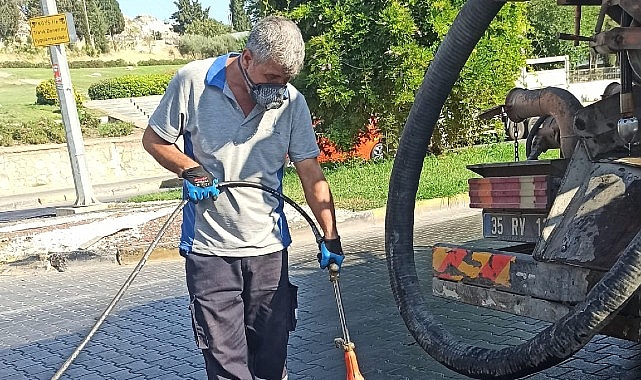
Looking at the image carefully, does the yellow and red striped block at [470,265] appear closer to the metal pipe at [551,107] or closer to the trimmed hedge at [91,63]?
the metal pipe at [551,107]

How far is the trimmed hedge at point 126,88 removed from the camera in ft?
121

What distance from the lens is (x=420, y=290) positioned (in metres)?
3.97

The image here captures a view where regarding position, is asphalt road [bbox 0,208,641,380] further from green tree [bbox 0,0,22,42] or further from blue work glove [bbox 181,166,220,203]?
green tree [bbox 0,0,22,42]

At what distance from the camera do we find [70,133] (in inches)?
520

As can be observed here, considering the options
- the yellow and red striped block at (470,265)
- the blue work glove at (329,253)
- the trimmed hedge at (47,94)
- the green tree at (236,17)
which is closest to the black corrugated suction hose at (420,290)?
the yellow and red striped block at (470,265)

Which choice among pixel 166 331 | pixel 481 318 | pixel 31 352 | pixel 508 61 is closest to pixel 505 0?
pixel 481 318

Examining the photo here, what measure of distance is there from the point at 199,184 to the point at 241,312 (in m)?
0.65

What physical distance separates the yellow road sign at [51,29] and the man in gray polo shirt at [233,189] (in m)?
10.1

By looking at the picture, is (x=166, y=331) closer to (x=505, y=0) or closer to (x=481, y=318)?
(x=481, y=318)

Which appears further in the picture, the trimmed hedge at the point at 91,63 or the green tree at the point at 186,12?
the green tree at the point at 186,12

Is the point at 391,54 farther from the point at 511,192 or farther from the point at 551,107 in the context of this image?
the point at 511,192

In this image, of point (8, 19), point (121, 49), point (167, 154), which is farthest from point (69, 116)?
point (8, 19)

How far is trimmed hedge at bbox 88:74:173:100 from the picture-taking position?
36.9 meters

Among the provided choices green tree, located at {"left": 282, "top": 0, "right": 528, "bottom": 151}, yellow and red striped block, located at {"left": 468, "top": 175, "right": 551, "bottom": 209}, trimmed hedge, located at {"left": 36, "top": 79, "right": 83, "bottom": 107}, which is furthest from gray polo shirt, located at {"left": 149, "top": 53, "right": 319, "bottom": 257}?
trimmed hedge, located at {"left": 36, "top": 79, "right": 83, "bottom": 107}
